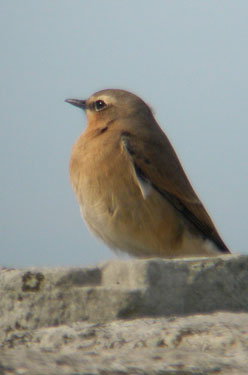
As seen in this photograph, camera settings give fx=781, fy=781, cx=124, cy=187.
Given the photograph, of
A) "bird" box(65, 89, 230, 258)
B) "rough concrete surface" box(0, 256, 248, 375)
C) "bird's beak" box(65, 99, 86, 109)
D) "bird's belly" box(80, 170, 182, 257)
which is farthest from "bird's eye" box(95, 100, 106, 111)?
"rough concrete surface" box(0, 256, 248, 375)

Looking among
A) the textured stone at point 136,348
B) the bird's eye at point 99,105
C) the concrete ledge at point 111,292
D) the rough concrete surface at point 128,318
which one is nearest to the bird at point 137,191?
the bird's eye at point 99,105

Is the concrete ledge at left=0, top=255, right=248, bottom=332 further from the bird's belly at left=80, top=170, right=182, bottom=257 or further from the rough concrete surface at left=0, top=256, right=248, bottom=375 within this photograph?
the bird's belly at left=80, top=170, right=182, bottom=257

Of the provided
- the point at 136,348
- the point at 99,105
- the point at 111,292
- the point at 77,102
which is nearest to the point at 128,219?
the point at 99,105

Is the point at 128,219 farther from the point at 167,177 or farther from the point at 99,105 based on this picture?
the point at 99,105

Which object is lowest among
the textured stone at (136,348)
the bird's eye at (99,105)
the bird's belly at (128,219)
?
the textured stone at (136,348)

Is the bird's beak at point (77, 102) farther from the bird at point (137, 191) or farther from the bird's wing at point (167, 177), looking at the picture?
the bird's wing at point (167, 177)

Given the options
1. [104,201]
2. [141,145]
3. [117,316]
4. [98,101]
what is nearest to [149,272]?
[117,316]

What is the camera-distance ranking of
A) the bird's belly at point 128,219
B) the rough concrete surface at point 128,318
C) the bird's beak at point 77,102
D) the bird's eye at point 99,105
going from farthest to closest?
the bird's beak at point 77,102
the bird's eye at point 99,105
the bird's belly at point 128,219
the rough concrete surface at point 128,318
